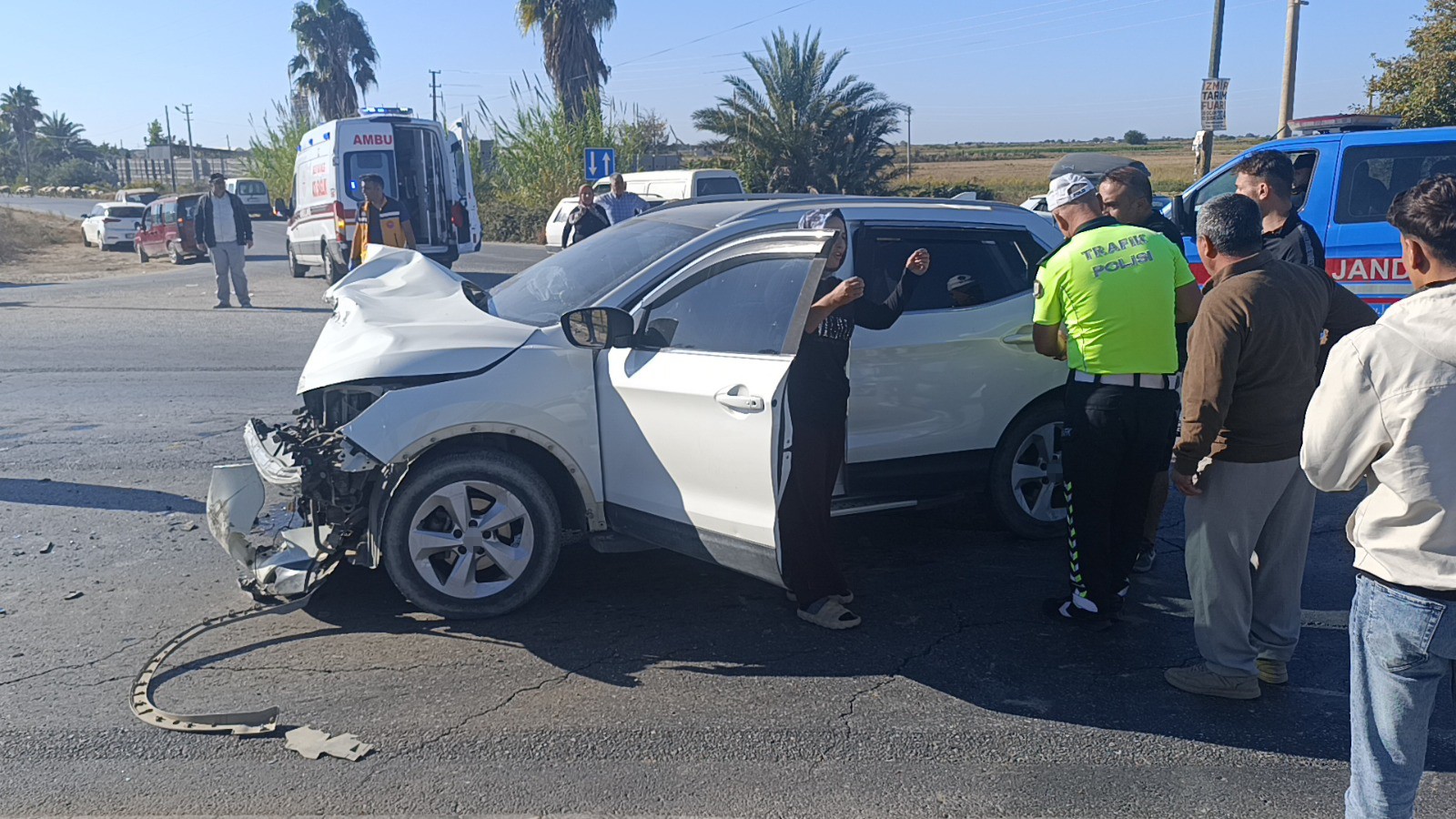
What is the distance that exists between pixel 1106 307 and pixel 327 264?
17062mm

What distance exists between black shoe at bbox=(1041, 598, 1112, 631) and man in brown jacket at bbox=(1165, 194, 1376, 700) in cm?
62

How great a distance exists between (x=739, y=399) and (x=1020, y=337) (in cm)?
200

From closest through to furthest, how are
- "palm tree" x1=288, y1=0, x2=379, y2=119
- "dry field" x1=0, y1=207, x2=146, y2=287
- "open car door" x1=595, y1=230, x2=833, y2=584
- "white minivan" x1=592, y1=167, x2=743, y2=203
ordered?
"open car door" x1=595, y1=230, x2=833, y2=584 → "white minivan" x1=592, y1=167, x2=743, y2=203 → "dry field" x1=0, y1=207, x2=146, y2=287 → "palm tree" x1=288, y1=0, x2=379, y2=119

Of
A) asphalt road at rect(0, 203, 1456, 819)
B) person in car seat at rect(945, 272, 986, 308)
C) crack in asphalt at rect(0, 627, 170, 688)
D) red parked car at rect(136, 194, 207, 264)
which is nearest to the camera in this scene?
asphalt road at rect(0, 203, 1456, 819)

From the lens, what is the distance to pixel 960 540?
6.10 meters

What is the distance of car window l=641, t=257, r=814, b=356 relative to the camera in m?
4.64

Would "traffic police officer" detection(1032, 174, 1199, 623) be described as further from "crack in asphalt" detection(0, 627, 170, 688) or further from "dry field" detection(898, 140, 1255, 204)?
"dry field" detection(898, 140, 1255, 204)

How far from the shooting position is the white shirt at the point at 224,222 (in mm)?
15703

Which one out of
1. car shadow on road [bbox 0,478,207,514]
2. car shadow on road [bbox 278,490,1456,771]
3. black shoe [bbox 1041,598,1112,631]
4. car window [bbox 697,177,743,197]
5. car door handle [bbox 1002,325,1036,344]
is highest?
car window [bbox 697,177,743,197]

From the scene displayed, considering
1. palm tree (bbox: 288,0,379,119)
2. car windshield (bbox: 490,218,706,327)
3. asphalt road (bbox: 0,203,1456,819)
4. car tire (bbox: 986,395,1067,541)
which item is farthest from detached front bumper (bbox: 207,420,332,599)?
palm tree (bbox: 288,0,379,119)

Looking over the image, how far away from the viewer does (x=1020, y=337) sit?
5793mm

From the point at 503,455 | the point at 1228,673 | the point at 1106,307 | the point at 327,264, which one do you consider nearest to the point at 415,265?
the point at 503,455

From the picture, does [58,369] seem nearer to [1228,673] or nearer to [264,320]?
[264,320]

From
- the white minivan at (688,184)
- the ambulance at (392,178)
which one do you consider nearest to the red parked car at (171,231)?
the ambulance at (392,178)
